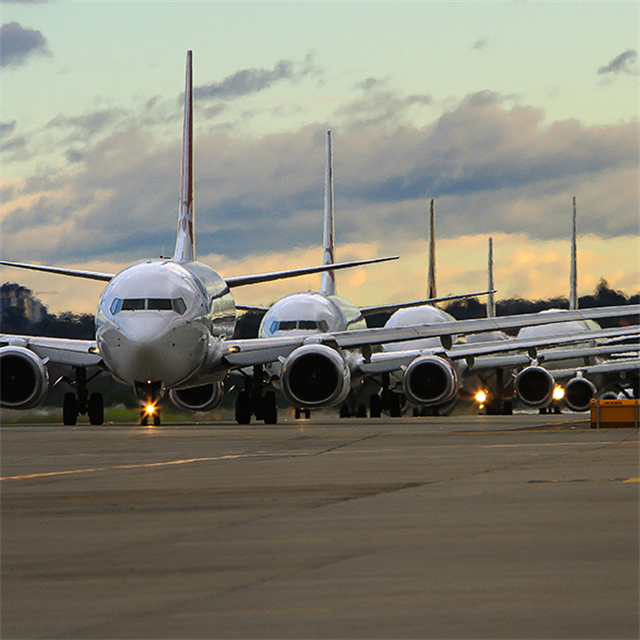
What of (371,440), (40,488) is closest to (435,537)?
(40,488)

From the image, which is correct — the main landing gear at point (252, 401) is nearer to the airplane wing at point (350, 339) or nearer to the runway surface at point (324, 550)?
the airplane wing at point (350, 339)

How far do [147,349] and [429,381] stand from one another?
40.4 ft

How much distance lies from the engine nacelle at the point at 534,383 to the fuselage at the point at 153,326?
18.4m

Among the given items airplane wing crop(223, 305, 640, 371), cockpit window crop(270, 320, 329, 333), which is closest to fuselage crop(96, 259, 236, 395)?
airplane wing crop(223, 305, 640, 371)

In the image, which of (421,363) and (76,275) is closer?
(76,275)

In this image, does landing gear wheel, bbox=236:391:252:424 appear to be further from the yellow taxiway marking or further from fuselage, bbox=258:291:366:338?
the yellow taxiway marking

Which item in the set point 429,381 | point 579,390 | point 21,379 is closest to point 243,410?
point 21,379

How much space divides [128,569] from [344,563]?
1060 millimetres

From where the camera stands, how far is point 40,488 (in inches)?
447

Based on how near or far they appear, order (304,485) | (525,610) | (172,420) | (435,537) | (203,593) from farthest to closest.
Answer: (172,420) < (304,485) < (435,537) < (203,593) < (525,610)

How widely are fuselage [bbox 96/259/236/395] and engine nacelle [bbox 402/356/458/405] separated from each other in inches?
367

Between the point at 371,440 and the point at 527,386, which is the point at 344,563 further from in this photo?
the point at 527,386

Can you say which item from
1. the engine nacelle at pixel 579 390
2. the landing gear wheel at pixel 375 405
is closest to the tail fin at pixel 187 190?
the landing gear wheel at pixel 375 405

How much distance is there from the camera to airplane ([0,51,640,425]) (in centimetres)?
2645
